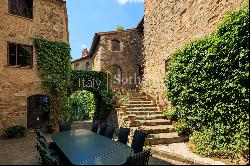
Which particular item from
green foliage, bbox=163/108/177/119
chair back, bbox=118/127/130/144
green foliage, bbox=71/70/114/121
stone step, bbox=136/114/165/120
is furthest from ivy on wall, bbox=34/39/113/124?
chair back, bbox=118/127/130/144

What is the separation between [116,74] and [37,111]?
26.6 feet

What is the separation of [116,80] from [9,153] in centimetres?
1157

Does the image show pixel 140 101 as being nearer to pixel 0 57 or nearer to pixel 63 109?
pixel 63 109

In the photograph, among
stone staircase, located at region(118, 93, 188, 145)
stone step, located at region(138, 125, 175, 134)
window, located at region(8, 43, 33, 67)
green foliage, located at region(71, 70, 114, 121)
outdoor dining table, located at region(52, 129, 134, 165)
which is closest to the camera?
outdoor dining table, located at region(52, 129, 134, 165)

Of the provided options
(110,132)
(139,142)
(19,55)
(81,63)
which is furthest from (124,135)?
(81,63)

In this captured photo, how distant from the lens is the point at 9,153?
23.1 feet

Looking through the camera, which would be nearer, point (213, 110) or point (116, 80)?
point (213, 110)

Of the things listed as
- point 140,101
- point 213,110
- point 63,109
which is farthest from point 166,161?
point 63,109

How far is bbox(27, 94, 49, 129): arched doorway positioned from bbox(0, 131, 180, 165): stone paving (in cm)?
96

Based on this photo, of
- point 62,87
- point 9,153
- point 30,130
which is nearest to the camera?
point 9,153

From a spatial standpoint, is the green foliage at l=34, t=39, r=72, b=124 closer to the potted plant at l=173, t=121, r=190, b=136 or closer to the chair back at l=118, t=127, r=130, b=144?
the potted plant at l=173, t=121, r=190, b=136

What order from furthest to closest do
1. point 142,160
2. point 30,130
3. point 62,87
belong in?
point 62,87, point 30,130, point 142,160

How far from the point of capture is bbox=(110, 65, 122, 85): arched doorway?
17844 millimetres

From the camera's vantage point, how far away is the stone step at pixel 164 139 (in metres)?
7.44
